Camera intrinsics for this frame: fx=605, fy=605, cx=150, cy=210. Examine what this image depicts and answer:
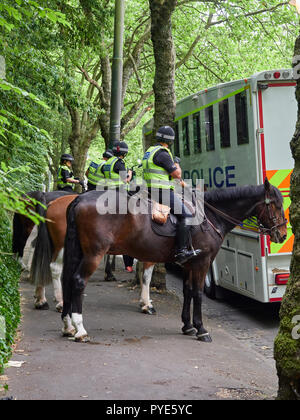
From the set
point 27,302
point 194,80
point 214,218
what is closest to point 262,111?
point 214,218

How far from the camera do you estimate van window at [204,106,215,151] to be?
11719mm

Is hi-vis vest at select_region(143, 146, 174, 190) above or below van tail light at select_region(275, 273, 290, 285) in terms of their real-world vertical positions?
above

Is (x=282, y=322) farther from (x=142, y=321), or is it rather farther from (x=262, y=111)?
(x=262, y=111)

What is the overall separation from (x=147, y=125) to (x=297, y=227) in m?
13.8

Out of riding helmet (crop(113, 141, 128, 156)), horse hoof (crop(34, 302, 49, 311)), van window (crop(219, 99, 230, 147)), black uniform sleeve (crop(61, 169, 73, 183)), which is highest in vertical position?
van window (crop(219, 99, 230, 147))

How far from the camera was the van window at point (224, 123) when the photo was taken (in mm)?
10898

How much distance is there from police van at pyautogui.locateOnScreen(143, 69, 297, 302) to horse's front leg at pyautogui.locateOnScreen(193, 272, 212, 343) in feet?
4.46

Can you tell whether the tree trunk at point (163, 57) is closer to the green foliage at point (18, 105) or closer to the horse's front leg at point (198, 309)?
the green foliage at point (18, 105)

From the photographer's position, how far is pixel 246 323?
34.7 ft

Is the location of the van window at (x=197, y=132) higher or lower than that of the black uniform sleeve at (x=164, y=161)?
higher

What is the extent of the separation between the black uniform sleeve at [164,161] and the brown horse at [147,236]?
72 cm

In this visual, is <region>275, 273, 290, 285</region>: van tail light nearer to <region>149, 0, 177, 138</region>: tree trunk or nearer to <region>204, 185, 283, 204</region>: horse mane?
<region>204, 185, 283, 204</region>: horse mane

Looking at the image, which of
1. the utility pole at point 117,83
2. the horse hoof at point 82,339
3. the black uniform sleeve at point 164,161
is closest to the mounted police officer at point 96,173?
the utility pole at point 117,83

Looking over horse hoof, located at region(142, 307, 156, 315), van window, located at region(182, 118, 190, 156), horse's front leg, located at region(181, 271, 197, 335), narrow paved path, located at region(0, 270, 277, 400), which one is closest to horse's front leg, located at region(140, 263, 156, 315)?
horse hoof, located at region(142, 307, 156, 315)
